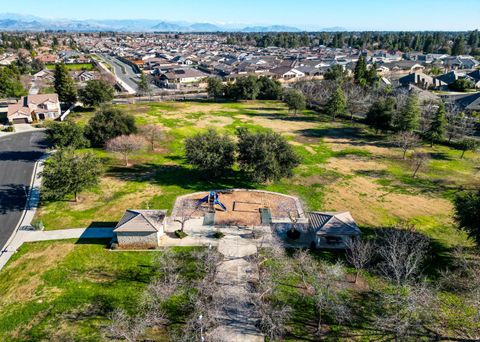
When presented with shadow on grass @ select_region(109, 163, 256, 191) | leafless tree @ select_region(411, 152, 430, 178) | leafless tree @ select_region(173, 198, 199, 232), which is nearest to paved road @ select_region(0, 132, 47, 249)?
shadow on grass @ select_region(109, 163, 256, 191)

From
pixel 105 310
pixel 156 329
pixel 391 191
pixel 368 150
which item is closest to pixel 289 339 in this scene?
pixel 156 329

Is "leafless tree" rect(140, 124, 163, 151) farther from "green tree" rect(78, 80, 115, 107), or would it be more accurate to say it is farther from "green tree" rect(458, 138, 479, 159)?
"green tree" rect(458, 138, 479, 159)

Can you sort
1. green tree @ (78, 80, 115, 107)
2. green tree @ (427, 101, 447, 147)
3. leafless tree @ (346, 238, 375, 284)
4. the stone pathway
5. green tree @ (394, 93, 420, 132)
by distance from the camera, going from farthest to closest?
green tree @ (78, 80, 115, 107), green tree @ (394, 93, 420, 132), green tree @ (427, 101, 447, 147), leafless tree @ (346, 238, 375, 284), the stone pathway

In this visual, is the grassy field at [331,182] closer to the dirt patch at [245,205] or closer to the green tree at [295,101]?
the dirt patch at [245,205]

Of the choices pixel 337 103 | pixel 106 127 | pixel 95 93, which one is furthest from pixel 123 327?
pixel 95 93

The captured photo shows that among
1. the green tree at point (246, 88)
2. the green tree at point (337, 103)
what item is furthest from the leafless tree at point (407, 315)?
the green tree at point (246, 88)

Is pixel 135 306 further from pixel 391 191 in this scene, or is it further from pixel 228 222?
pixel 391 191
